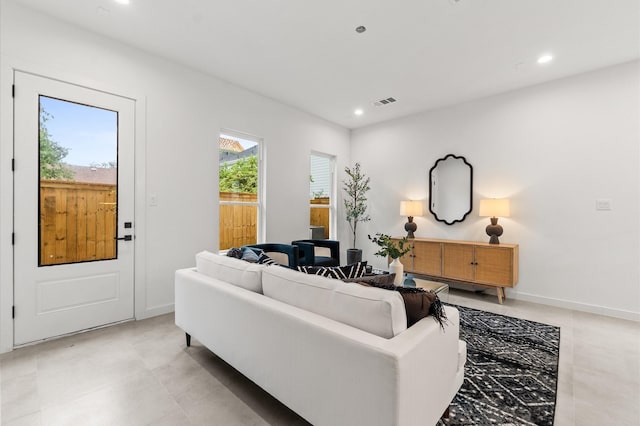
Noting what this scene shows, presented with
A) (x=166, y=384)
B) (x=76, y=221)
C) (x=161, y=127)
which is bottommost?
(x=166, y=384)

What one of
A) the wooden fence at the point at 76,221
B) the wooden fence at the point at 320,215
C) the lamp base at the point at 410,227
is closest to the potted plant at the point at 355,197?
the wooden fence at the point at 320,215

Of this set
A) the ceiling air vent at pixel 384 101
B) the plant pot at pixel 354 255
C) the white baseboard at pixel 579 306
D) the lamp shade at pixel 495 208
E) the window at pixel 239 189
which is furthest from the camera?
the plant pot at pixel 354 255

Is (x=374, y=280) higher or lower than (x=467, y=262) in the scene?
higher

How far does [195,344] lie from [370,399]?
1931 mm

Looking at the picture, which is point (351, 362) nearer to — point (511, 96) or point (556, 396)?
point (556, 396)

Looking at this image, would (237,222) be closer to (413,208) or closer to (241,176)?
(241,176)

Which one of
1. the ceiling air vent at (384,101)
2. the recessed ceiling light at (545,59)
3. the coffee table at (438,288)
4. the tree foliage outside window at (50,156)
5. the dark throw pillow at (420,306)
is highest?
the recessed ceiling light at (545,59)

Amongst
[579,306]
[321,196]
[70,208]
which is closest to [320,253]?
[321,196]

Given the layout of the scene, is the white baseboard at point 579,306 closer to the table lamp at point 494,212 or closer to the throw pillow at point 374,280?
the table lamp at point 494,212

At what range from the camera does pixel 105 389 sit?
1.92 m

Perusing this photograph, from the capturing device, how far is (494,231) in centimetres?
398

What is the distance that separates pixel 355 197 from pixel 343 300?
4132 mm

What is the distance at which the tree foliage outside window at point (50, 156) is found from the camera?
2592mm

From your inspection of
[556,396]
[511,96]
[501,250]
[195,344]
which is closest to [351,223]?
[501,250]
